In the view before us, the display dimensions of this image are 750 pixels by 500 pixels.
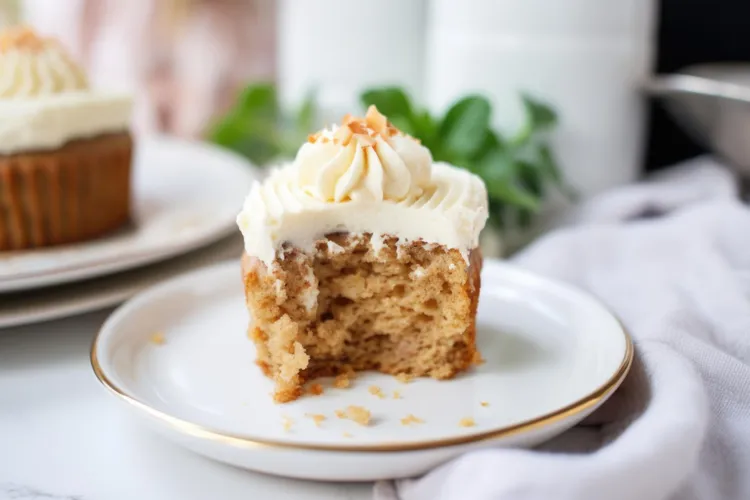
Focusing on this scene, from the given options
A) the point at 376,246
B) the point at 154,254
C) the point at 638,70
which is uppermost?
the point at 638,70

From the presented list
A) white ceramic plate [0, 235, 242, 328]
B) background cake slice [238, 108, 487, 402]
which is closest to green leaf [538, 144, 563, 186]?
background cake slice [238, 108, 487, 402]

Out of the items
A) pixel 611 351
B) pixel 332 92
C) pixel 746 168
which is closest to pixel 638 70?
pixel 746 168

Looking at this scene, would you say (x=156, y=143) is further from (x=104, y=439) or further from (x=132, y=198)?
(x=104, y=439)

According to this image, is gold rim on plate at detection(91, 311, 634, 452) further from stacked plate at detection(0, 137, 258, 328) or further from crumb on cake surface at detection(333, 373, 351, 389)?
stacked plate at detection(0, 137, 258, 328)

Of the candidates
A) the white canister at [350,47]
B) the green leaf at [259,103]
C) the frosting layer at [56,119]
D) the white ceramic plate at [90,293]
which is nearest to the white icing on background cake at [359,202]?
the white ceramic plate at [90,293]

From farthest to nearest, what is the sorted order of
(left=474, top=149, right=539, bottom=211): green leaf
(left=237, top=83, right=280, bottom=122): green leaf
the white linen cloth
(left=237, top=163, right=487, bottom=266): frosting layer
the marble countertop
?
(left=237, top=83, right=280, bottom=122): green leaf → (left=474, top=149, right=539, bottom=211): green leaf → (left=237, top=163, right=487, bottom=266): frosting layer → the marble countertop → the white linen cloth

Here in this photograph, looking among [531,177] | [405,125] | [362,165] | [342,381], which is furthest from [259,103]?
[342,381]
